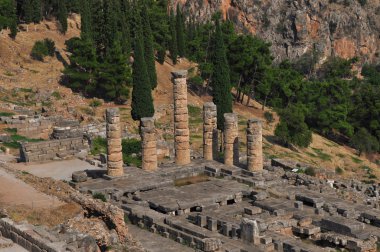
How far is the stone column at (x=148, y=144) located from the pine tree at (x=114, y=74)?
19055 millimetres

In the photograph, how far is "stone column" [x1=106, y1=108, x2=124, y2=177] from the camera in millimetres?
30219

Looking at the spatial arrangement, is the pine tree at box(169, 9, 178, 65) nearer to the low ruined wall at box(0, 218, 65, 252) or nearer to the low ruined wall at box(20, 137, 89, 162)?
the low ruined wall at box(20, 137, 89, 162)

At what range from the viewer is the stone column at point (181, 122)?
3322cm

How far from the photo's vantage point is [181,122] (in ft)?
110

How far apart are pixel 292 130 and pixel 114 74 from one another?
14.6 metres

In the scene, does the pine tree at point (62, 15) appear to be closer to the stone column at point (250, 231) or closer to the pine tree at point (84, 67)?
the pine tree at point (84, 67)

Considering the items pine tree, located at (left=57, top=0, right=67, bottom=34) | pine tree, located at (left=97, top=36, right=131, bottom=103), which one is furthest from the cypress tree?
pine tree, located at (left=97, top=36, right=131, bottom=103)

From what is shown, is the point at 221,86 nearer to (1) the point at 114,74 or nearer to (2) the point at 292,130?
(2) the point at 292,130

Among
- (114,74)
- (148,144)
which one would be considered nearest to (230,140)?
(148,144)

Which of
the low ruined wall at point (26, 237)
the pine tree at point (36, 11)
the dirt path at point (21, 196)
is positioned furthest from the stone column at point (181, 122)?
the pine tree at point (36, 11)

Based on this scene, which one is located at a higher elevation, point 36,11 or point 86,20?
point 36,11

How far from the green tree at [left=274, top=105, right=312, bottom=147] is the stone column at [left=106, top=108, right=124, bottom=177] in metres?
21.7

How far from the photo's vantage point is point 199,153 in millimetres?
38406

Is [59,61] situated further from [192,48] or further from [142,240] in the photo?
[142,240]
